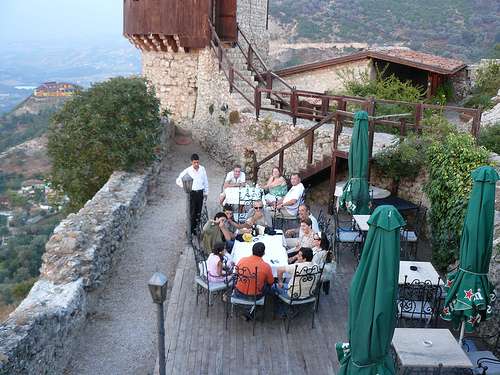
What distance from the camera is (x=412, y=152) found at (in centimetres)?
870

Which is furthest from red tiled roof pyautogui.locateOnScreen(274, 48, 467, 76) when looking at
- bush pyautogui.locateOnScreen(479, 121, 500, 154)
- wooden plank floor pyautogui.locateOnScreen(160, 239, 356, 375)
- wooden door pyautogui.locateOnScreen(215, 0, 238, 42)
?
wooden plank floor pyautogui.locateOnScreen(160, 239, 356, 375)

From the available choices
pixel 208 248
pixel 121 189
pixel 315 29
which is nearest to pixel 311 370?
pixel 208 248

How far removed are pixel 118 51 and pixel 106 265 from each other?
6554 inches

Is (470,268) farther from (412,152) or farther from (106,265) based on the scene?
(106,265)

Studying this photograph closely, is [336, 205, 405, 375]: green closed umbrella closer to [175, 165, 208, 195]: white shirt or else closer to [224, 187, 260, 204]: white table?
[224, 187, 260, 204]: white table

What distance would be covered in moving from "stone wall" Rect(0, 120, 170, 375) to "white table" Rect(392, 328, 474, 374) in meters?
4.35

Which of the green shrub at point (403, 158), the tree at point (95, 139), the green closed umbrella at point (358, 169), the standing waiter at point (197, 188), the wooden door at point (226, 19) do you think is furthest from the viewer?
the wooden door at point (226, 19)

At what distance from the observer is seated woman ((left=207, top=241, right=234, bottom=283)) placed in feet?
19.4

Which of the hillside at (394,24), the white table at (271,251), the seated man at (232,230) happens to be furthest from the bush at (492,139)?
the hillside at (394,24)

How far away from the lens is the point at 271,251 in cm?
642

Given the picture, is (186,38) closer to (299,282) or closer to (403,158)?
(403,158)

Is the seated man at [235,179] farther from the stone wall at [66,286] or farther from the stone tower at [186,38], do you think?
the stone tower at [186,38]

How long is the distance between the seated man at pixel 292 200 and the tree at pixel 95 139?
5.03m

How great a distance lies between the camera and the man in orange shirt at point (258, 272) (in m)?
5.50
